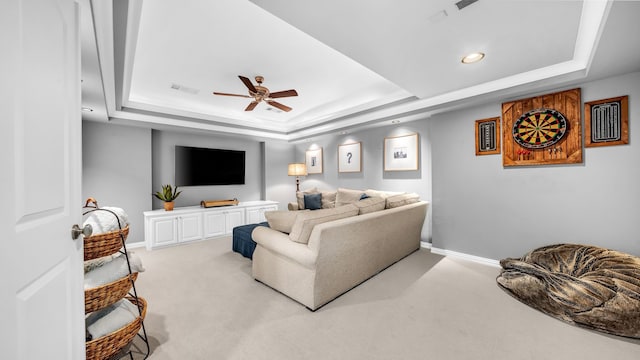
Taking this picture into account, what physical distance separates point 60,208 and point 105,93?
2.66 m

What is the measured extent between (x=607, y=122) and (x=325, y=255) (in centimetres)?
331

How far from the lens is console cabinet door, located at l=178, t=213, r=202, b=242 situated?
14.5 feet

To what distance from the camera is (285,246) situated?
233cm

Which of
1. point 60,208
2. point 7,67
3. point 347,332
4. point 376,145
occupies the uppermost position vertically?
point 376,145

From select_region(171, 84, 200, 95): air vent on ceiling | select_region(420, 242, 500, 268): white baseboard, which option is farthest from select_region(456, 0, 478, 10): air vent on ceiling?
select_region(171, 84, 200, 95): air vent on ceiling

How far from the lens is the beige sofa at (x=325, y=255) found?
2.19m

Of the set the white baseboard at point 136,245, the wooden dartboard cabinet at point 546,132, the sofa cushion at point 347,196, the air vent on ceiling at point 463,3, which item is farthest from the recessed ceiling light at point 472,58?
the white baseboard at point 136,245

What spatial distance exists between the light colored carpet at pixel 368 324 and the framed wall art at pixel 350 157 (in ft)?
9.36

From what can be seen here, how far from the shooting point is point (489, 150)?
334cm

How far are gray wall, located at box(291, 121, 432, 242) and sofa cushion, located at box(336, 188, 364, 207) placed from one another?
0.49 meters

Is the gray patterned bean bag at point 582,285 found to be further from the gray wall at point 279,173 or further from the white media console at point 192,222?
the gray wall at point 279,173

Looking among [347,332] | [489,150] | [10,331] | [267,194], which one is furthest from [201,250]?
[489,150]

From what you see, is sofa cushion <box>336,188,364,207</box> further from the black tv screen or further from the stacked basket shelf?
the stacked basket shelf

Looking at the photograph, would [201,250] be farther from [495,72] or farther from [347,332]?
[495,72]
